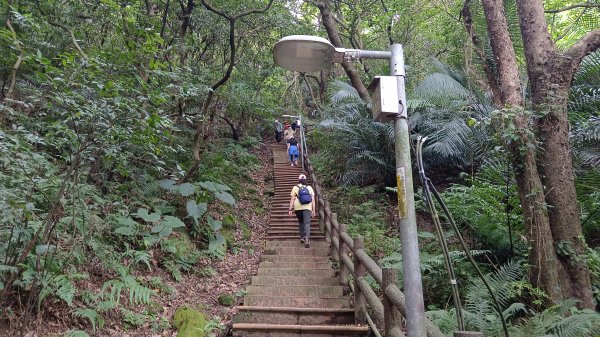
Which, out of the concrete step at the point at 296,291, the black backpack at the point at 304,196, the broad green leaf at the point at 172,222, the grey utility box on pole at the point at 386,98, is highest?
the grey utility box on pole at the point at 386,98

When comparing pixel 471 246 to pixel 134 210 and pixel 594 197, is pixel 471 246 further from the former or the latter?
pixel 134 210

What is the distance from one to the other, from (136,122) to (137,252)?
2280mm

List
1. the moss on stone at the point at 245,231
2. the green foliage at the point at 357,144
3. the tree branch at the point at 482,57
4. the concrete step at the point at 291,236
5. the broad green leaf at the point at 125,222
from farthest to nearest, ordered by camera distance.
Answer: the green foliage at the point at 357,144, the moss on stone at the point at 245,231, the concrete step at the point at 291,236, the tree branch at the point at 482,57, the broad green leaf at the point at 125,222

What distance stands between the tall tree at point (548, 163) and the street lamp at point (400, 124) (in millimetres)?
2689

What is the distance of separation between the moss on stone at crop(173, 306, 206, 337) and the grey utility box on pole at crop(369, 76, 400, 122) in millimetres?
3864

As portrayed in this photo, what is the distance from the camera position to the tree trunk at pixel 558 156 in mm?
4598

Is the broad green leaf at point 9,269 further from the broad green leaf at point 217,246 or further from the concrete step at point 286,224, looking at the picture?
the concrete step at point 286,224

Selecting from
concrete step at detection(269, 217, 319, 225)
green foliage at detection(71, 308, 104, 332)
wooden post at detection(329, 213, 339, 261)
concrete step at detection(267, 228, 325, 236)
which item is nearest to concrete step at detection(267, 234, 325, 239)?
concrete step at detection(267, 228, 325, 236)

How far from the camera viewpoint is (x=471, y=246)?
21.5 feet

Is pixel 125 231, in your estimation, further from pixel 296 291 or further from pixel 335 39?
pixel 335 39

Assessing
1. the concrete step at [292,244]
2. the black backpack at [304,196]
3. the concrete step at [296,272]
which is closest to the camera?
the concrete step at [296,272]

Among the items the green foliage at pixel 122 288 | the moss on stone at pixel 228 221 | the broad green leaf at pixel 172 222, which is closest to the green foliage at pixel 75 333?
the green foliage at pixel 122 288

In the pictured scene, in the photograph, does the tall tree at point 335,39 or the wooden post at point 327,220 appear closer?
the wooden post at point 327,220

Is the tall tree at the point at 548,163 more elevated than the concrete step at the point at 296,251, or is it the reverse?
the tall tree at the point at 548,163
